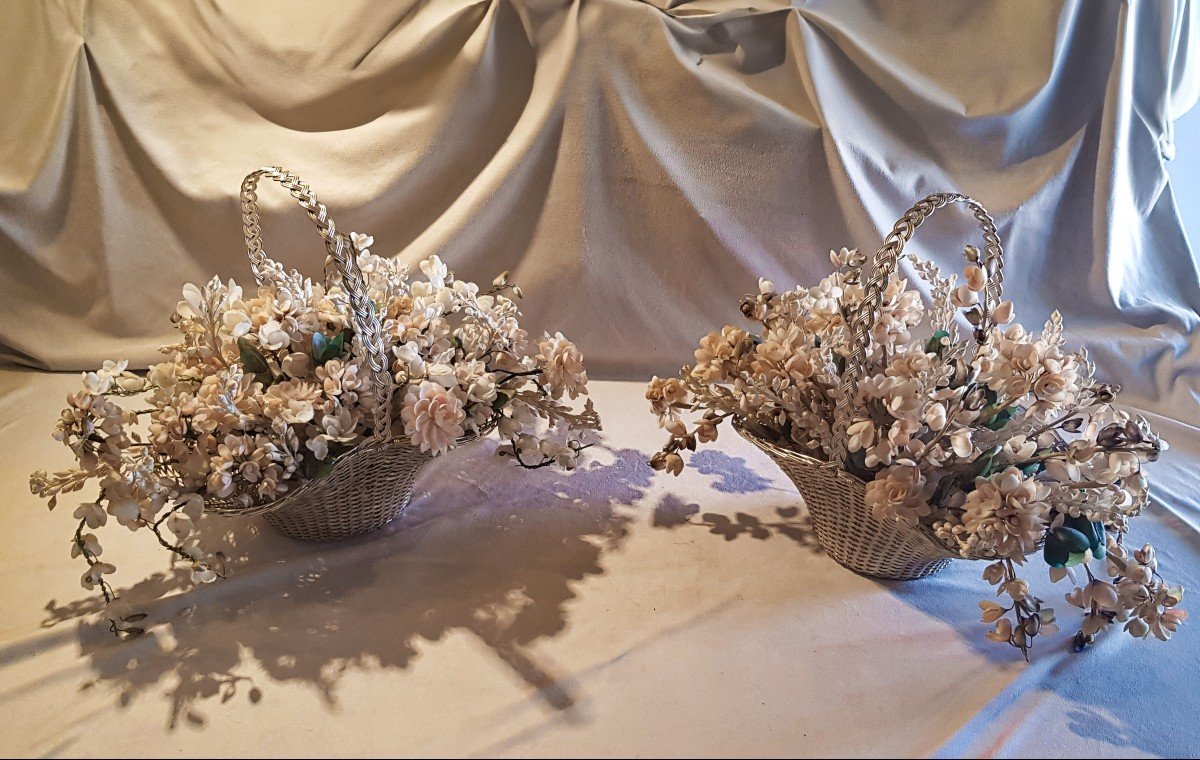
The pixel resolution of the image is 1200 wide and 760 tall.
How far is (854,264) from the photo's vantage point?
1078mm

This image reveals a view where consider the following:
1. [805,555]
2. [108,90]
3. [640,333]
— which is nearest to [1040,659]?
[805,555]

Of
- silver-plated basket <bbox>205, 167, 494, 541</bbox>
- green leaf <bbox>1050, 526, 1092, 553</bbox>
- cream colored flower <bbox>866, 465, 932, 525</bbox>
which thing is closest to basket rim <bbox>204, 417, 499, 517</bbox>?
silver-plated basket <bbox>205, 167, 494, 541</bbox>

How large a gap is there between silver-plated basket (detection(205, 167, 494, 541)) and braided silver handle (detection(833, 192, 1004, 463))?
48cm

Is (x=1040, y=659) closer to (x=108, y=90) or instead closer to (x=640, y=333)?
(x=640, y=333)

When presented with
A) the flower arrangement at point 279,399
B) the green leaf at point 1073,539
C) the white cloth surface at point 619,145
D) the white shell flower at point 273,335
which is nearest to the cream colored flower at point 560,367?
the flower arrangement at point 279,399

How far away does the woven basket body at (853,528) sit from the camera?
1097 mm

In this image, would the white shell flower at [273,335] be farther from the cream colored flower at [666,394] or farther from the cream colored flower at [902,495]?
the cream colored flower at [902,495]

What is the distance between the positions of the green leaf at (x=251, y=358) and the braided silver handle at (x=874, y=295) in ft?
2.38

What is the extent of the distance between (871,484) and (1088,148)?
1321 mm

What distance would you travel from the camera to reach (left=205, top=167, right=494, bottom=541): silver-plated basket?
102 centimetres

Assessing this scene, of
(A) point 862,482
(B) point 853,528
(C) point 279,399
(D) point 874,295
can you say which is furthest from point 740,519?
(C) point 279,399

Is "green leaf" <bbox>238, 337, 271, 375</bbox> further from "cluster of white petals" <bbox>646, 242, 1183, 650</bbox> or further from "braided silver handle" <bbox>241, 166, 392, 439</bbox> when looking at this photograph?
"cluster of white petals" <bbox>646, 242, 1183, 650</bbox>

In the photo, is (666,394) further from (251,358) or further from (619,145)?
(619,145)

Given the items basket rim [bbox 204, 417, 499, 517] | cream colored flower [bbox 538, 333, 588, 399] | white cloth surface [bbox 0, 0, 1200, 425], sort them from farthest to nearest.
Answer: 1. white cloth surface [bbox 0, 0, 1200, 425]
2. cream colored flower [bbox 538, 333, 588, 399]
3. basket rim [bbox 204, 417, 499, 517]
